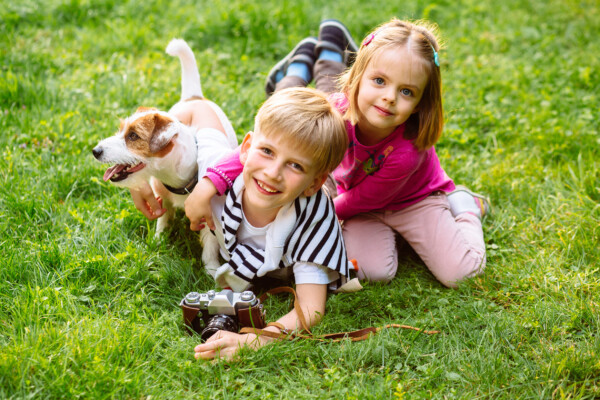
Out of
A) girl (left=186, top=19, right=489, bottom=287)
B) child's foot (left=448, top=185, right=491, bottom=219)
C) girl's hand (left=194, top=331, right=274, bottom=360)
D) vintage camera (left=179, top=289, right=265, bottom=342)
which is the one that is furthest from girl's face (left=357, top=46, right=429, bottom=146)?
girl's hand (left=194, top=331, right=274, bottom=360)

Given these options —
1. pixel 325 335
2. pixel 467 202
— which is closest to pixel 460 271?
pixel 467 202

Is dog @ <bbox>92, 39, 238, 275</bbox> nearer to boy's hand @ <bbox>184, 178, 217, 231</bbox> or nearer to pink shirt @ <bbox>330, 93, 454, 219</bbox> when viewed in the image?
boy's hand @ <bbox>184, 178, 217, 231</bbox>

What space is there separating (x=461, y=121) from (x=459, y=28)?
6.00 ft

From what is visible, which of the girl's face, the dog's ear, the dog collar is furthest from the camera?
the dog collar

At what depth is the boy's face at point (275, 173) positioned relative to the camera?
2.30m

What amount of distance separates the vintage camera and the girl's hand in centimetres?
5

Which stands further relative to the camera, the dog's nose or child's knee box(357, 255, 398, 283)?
child's knee box(357, 255, 398, 283)

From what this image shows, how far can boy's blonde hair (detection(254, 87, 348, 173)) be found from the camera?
7.47ft

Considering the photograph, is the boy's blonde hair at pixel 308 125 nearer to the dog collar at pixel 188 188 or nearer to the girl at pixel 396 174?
the girl at pixel 396 174

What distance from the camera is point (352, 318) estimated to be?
2637 mm

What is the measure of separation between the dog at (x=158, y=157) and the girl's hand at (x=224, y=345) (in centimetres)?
56

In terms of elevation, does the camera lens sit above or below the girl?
below

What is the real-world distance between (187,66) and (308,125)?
1.13 meters

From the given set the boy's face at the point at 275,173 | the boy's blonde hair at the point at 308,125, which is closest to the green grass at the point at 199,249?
the boy's face at the point at 275,173
